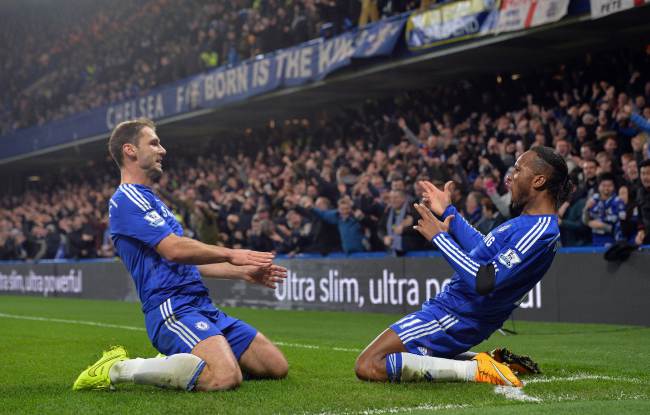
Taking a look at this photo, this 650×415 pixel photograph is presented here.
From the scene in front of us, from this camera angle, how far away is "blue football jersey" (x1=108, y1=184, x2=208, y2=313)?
20.6ft

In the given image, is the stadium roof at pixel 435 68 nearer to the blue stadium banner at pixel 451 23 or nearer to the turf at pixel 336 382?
the blue stadium banner at pixel 451 23

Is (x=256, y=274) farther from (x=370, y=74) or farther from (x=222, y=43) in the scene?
(x=222, y=43)

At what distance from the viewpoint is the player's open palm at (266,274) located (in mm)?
6191

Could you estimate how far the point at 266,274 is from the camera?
6258 mm

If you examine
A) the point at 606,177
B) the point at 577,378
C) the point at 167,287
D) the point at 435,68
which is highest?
the point at 435,68

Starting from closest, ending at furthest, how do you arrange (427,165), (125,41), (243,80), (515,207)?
(515,207) → (427,165) → (243,80) → (125,41)

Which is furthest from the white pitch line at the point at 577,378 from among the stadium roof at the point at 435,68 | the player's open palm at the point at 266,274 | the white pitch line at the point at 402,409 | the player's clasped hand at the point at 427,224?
the stadium roof at the point at 435,68

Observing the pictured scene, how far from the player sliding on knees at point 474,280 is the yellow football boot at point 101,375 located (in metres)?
1.63

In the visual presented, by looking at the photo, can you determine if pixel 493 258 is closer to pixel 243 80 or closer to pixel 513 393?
pixel 513 393

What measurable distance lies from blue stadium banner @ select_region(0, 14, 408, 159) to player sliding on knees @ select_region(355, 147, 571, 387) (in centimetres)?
1221

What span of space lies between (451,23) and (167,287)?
11.4 meters

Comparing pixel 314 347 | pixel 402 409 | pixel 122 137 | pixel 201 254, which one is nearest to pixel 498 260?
pixel 402 409

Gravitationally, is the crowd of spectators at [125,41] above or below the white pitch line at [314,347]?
above

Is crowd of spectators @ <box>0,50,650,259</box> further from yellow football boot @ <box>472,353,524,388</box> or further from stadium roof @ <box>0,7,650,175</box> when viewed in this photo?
yellow football boot @ <box>472,353,524,388</box>
